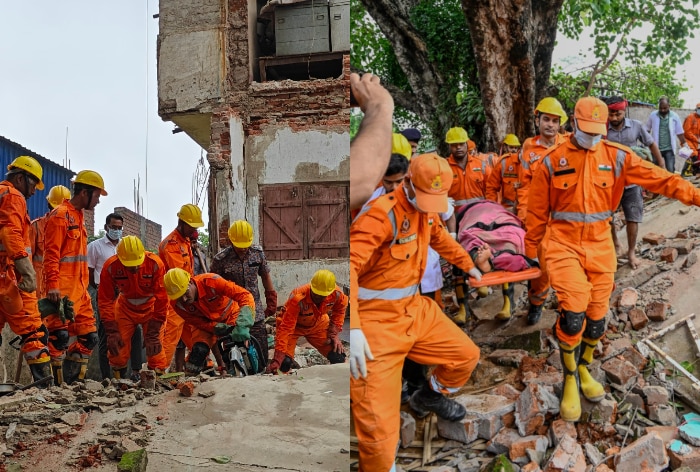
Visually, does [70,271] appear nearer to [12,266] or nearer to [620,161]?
[12,266]

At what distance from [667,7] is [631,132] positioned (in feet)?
1.65

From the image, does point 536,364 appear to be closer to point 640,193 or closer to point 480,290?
point 480,290

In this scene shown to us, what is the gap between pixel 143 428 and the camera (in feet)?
6.27

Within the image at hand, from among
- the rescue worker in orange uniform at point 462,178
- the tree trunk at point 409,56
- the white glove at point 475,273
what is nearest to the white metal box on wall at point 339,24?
the tree trunk at point 409,56

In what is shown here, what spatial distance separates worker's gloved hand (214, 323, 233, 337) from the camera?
7.44 ft

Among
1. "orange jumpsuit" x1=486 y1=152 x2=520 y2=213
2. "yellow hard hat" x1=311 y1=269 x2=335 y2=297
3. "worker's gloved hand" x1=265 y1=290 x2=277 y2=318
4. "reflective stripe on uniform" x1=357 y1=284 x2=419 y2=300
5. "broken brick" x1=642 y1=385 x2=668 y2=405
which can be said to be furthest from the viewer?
"orange jumpsuit" x1=486 y1=152 x2=520 y2=213

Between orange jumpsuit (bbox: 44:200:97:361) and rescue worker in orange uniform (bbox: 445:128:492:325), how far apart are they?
4.57ft

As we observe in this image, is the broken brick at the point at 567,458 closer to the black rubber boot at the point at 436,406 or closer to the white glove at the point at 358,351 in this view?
the black rubber boot at the point at 436,406

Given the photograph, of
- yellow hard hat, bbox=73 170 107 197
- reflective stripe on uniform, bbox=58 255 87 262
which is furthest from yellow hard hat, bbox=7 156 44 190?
reflective stripe on uniform, bbox=58 255 87 262

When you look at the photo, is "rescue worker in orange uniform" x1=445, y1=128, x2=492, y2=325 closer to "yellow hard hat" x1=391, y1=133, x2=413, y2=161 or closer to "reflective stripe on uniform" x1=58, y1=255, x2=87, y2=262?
"yellow hard hat" x1=391, y1=133, x2=413, y2=161

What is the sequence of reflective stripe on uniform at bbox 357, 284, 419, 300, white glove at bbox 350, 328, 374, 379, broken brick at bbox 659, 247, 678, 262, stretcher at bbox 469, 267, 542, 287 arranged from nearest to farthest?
white glove at bbox 350, 328, 374, 379
reflective stripe on uniform at bbox 357, 284, 419, 300
stretcher at bbox 469, 267, 542, 287
broken brick at bbox 659, 247, 678, 262

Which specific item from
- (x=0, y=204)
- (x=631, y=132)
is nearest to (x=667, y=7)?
(x=631, y=132)

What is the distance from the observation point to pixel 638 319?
6.84 feet

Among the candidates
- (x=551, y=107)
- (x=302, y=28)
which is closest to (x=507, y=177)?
(x=551, y=107)
